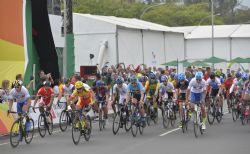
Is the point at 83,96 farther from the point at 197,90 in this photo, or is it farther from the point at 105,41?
the point at 105,41

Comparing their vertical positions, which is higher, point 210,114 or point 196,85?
point 196,85

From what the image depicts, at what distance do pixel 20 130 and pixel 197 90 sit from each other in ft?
18.6

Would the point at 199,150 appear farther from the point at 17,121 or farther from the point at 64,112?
the point at 64,112

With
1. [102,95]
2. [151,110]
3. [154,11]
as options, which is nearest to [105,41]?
[151,110]

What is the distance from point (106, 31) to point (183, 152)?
100 ft

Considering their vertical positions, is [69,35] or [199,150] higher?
[69,35]

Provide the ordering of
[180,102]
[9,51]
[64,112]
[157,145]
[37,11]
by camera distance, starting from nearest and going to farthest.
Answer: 1. [157,145]
2. [180,102]
3. [64,112]
4. [9,51]
5. [37,11]

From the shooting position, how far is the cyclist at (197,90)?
699 inches

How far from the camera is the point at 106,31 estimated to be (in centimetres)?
4344

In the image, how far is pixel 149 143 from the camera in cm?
1560

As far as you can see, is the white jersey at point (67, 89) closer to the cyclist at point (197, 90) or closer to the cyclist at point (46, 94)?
the cyclist at point (46, 94)

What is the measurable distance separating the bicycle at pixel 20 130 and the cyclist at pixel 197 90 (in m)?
4.85

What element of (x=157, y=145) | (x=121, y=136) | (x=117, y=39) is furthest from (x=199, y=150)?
(x=117, y=39)

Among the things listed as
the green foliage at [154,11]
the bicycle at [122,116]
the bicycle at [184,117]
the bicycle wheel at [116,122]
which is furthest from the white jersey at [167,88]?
the green foliage at [154,11]
